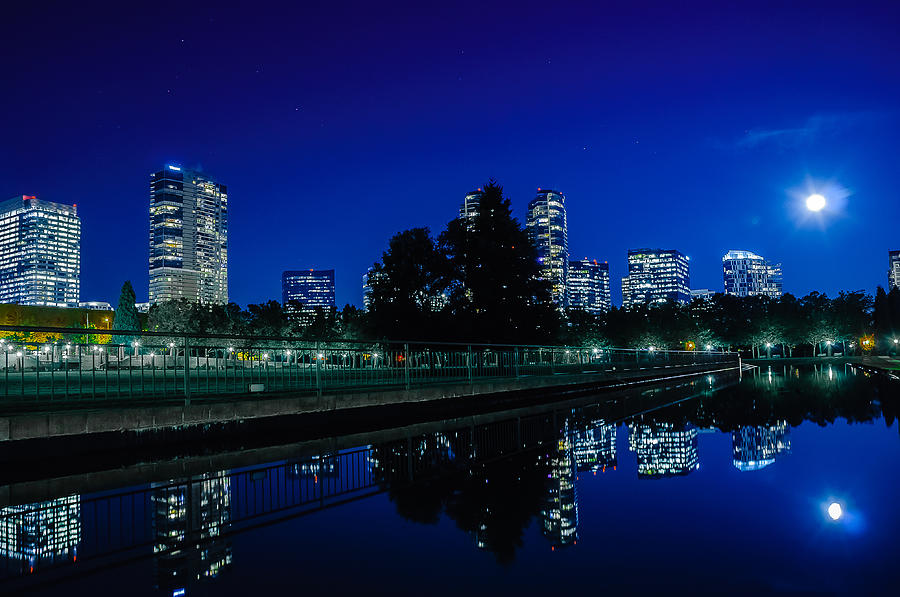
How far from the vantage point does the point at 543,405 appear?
16.9 metres

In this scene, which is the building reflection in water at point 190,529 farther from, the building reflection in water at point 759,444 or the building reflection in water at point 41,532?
the building reflection in water at point 759,444

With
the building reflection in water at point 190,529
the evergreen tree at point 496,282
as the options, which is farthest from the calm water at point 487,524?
the evergreen tree at point 496,282

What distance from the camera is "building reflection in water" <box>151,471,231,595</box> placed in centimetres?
410

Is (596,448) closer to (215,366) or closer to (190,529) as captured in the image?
(190,529)

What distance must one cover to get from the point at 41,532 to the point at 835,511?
20.4 ft

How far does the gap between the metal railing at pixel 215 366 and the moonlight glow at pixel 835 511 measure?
7.81 meters

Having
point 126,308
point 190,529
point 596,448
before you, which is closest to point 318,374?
point 596,448

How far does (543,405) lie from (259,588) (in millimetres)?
13611

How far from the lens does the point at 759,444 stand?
30.5 feet

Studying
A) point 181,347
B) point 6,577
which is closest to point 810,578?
point 6,577

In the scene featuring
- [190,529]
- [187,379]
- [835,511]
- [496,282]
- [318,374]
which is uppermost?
[496,282]

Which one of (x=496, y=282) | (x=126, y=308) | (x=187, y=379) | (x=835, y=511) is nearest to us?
(x=835, y=511)

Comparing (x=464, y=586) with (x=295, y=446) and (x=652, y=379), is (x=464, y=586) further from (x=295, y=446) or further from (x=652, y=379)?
(x=652, y=379)

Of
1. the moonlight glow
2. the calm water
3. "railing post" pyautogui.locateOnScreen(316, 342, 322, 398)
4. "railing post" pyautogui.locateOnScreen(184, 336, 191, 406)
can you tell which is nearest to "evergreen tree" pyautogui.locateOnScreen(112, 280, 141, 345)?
"railing post" pyautogui.locateOnScreen(316, 342, 322, 398)
